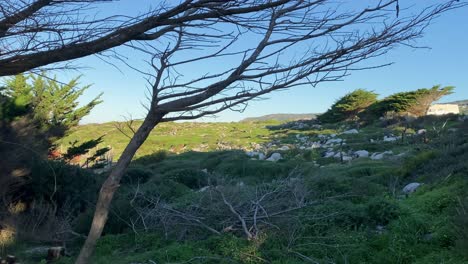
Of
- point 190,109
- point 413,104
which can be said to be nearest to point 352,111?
point 413,104

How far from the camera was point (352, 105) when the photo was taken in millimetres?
51469

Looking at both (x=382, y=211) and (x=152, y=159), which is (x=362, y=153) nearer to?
(x=152, y=159)

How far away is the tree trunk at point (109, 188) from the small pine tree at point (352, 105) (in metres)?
49.5

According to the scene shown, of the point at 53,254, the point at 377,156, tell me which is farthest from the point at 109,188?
the point at 377,156

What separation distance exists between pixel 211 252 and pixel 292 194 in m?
2.33

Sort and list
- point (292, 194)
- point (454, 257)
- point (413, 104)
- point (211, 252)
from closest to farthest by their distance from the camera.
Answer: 1. point (454, 257)
2. point (211, 252)
3. point (292, 194)
4. point (413, 104)

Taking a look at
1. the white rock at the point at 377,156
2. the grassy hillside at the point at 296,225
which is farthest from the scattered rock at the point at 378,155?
the grassy hillside at the point at 296,225

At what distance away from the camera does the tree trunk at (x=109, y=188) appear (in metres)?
3.07

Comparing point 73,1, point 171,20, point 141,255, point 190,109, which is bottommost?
point 141,255

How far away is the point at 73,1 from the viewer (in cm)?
325

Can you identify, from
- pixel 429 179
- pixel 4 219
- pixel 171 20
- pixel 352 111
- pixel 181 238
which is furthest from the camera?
pixel 352 111

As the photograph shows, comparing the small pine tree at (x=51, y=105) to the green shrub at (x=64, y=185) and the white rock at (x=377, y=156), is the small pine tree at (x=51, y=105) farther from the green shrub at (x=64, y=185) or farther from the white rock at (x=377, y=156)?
the white rock at (x=377, y=156)

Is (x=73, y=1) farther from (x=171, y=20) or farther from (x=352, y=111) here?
(x=352, y=111)

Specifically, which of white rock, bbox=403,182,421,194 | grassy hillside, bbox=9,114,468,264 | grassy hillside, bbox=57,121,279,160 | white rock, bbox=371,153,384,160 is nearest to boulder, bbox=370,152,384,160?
white rock, bbox=371,153,384,160
